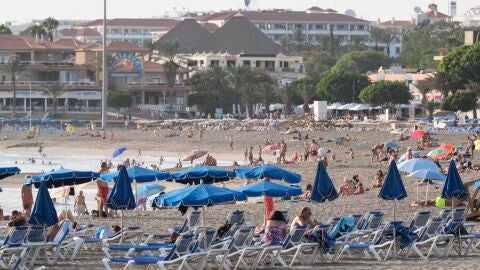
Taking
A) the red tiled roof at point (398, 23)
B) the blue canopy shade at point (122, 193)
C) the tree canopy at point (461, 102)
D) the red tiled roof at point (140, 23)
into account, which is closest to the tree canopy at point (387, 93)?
the tree canopy at point (461, 102)

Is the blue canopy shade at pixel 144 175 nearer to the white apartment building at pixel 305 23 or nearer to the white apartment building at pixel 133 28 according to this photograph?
the white apartment building at pixel 305 23

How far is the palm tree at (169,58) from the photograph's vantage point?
90.1m

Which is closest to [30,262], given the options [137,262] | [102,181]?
[137,262]

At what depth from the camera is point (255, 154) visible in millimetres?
53312

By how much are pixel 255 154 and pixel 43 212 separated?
35.8 meters

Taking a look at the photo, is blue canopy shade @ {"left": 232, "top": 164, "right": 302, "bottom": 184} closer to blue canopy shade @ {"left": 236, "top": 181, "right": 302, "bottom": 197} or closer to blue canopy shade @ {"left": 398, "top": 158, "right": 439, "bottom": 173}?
blue canopy shade @ {"left": 236, "top": 181, "right": 302, "bottom": 197}

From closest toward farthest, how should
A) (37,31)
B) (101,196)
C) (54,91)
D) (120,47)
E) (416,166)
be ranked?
(101,196), (416,166), (54,91), (120,47), (37,31)

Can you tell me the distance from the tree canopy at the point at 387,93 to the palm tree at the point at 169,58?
1596cm

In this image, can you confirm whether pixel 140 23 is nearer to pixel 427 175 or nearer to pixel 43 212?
pixel 427 175

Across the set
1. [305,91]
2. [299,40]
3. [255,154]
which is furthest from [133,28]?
[255,154]

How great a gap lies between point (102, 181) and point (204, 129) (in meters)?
43.8

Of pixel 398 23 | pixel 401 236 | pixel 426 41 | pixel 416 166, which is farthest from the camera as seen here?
pixel 398 23

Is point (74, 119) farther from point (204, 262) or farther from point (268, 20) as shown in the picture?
point (268, 20)

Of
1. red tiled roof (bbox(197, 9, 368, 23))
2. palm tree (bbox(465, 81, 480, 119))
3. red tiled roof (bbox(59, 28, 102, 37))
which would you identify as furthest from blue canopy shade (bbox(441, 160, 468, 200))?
red tiled roof (bbox(59, 28, 102, 37))
